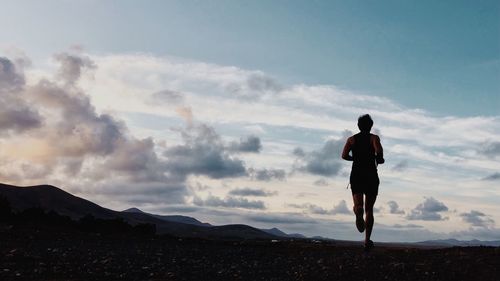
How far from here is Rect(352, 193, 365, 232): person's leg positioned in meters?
13.9

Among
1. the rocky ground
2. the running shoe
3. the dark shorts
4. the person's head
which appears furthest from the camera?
the person's head

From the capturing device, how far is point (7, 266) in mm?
14258

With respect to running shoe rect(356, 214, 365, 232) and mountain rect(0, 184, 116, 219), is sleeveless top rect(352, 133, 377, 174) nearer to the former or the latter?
running shoe rect(356, 214, 365, 232)

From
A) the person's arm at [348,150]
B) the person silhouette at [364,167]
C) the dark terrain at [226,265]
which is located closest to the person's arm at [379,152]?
the person silhouette at [364,167]

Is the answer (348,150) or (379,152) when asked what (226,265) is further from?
(379,152)

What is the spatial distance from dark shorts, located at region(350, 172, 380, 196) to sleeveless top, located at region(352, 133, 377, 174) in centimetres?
12

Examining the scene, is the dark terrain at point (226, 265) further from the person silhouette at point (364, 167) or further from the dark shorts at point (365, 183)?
the dark shorts at point (365, 183)

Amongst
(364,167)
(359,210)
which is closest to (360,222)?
(359,210)

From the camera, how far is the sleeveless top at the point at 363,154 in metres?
13.9

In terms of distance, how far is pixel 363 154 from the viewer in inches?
548

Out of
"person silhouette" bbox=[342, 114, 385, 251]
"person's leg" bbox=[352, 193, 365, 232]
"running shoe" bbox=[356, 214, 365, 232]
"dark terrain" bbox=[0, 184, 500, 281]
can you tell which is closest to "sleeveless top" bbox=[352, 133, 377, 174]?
"person silhouette" bbox=[342, 114, 385, 251]

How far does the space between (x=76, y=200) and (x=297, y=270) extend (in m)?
72.1

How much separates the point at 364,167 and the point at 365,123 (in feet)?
3.61

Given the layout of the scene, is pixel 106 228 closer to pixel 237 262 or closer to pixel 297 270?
pixel 237 262
